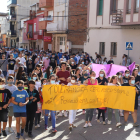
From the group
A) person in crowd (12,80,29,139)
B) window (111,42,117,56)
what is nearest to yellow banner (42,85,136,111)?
person in crowd (12,80,29,139)

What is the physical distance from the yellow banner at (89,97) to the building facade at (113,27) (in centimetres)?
1432

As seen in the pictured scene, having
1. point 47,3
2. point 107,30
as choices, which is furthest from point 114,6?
point 47,3

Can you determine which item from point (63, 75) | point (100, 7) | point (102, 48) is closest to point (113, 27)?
point (102, 48)

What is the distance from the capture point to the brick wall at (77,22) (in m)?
34.8

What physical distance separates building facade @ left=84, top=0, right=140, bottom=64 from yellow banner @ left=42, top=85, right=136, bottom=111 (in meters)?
14.3

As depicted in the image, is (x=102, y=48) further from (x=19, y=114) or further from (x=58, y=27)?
(x=19, y=114)

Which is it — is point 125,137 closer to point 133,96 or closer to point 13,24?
point 133,96

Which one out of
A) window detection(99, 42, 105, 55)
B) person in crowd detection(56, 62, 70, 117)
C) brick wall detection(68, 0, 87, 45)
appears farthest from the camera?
brick wall detection(68, 0, 87, 45)

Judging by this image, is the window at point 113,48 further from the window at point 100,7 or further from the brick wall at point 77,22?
the brick wall at point 77,22

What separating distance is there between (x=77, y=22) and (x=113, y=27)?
34.5 ft

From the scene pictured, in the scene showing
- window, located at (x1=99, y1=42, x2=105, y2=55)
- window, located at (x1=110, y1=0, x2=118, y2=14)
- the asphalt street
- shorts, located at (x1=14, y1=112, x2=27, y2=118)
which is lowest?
the asphalt street

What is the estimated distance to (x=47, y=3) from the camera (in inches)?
1633

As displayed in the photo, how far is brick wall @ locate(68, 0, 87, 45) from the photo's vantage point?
3475 cm

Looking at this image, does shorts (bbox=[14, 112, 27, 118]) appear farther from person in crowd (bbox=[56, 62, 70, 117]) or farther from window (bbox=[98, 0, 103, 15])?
window (bbox=[98, 0, 103, 15])
